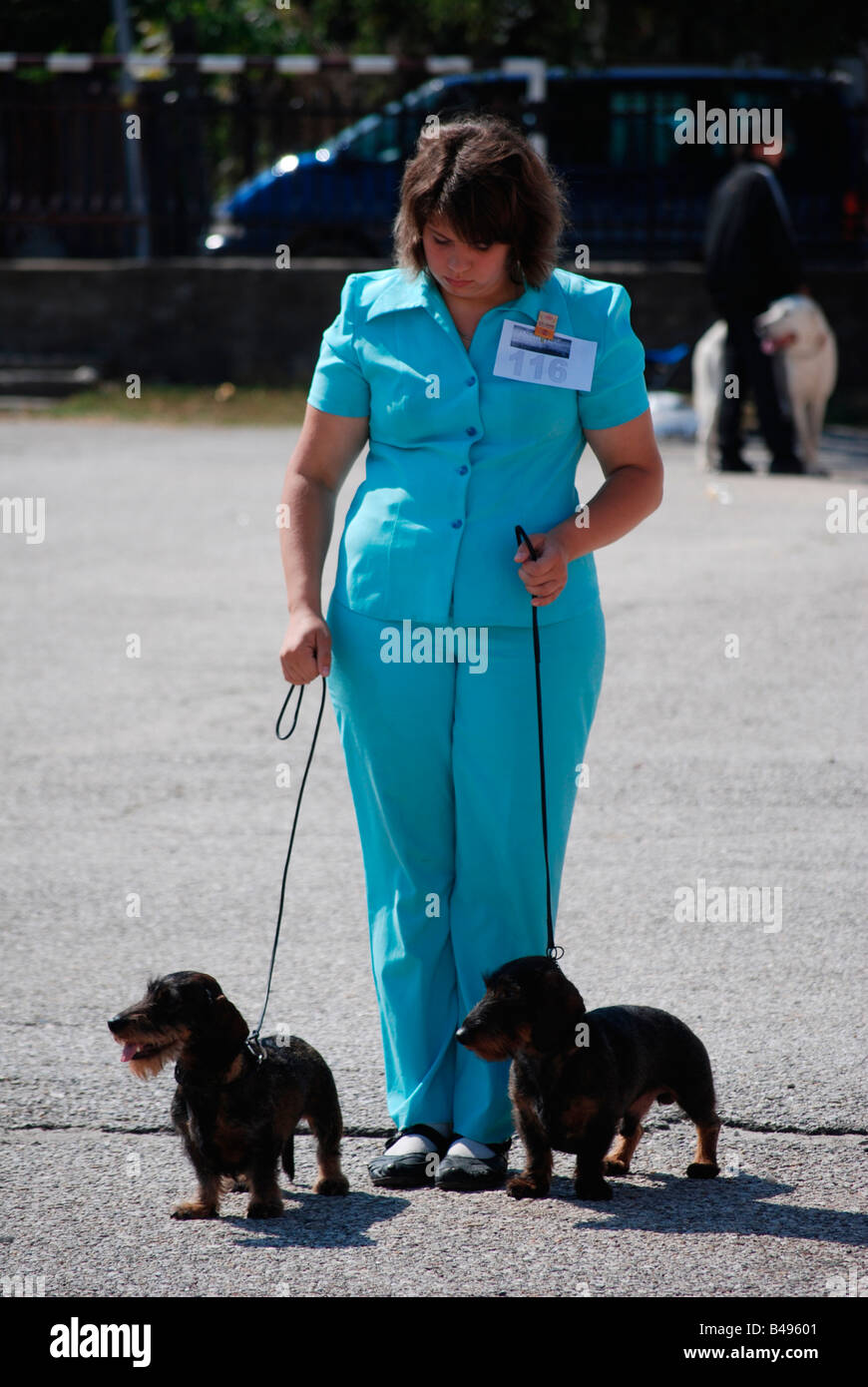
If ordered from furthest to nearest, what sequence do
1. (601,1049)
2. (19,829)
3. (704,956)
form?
(19,829) < (704,956) < (601,1049)

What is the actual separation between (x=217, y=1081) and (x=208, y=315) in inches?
520

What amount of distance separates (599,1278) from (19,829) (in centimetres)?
306

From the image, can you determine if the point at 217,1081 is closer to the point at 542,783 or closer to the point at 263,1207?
the point at 263,1207

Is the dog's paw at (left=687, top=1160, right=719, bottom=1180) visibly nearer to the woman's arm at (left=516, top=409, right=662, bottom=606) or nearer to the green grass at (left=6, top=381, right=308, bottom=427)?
the woman's arm at (left=516, top=409, right=662, bottom=606)

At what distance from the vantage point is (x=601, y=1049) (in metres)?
3.06

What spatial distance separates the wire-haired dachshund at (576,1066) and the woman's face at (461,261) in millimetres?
1269

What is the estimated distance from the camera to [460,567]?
312cm

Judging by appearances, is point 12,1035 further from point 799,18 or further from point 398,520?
point 799,18

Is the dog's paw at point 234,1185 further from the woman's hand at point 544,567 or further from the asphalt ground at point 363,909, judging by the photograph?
the woman's hand at point 544,567

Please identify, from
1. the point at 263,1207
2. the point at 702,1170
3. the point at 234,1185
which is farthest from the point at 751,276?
the point at 263,1207

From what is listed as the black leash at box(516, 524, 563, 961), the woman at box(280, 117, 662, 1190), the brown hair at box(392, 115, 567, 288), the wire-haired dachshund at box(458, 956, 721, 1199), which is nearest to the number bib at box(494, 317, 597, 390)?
the woman at box(280, 117, 662, 1190)

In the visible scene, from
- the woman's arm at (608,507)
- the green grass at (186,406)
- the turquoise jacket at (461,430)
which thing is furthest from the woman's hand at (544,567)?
the green grass at (186,406)

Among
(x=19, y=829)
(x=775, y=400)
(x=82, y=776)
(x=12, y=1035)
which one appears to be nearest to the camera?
(x=12, y=1035)

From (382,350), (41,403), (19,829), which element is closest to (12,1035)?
(19,829)
